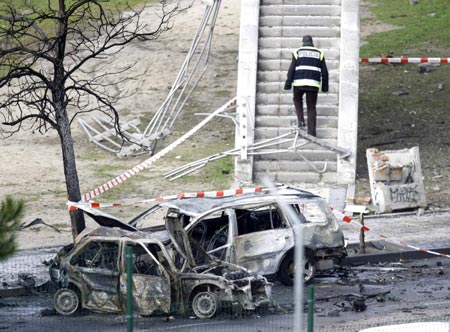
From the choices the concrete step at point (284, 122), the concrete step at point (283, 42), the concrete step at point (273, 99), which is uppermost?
the concrete step at point (283, 42)

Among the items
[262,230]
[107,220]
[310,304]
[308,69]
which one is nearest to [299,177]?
[308,69]

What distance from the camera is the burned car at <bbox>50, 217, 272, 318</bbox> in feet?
54.2

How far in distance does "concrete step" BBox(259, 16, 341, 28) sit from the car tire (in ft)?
30.9

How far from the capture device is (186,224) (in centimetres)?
1819

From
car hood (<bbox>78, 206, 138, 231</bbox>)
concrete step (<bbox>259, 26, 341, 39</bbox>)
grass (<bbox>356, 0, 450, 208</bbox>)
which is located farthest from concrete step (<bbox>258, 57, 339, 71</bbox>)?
car hood (<bbox>78, 206, 138, 231</bbox>)

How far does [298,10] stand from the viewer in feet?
89.1

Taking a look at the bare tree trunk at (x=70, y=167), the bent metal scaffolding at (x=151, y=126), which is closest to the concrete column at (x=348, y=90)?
the bent metal scaffolding at (x=151, y=126)

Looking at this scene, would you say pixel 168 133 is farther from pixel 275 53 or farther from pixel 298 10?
pixel 298 10

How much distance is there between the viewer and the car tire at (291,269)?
18.2 m

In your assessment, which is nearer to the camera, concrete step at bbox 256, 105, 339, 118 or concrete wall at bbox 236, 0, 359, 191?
concrete wall at bbox 236, 0, 359, 191

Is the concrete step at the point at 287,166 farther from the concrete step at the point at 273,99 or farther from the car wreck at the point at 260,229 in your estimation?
the car wreck at the point at 260,229

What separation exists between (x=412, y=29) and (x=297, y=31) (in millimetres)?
9953

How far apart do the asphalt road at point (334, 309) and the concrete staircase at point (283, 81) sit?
6183 mm

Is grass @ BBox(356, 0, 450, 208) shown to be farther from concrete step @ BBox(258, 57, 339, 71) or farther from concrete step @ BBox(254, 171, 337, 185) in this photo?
concrete step @ BBox(258, 57, 339, 71)
